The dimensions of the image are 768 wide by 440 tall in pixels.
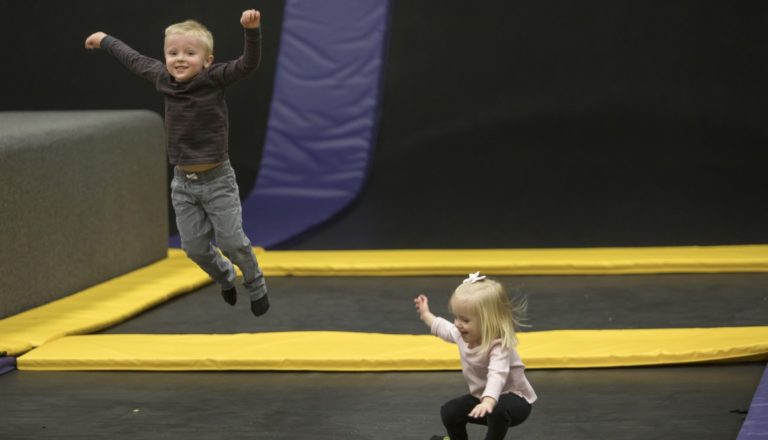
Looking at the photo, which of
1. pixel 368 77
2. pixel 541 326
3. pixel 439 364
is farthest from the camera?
pixel 368 77

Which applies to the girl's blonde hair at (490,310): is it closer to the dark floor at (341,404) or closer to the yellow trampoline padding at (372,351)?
the dark floor at (341,404)

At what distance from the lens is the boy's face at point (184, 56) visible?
397 cm

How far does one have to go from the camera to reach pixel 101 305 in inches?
217

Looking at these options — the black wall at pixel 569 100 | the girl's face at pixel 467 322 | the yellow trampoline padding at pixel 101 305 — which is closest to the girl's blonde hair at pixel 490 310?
the girl's face at pixel 467 322

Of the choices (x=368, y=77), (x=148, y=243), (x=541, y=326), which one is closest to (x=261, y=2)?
(x=368, y=77)

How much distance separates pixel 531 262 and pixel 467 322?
296cm

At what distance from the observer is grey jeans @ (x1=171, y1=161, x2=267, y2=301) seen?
13.7 ft

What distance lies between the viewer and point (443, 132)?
29.8 ft

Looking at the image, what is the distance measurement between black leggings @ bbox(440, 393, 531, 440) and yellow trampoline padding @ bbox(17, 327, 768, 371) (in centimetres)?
108

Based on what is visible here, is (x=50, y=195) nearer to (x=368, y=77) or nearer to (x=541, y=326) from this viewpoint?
(x=541, y=326)

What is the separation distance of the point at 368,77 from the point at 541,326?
4.18 meters

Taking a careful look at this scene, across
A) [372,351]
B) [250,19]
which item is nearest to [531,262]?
[372,351]

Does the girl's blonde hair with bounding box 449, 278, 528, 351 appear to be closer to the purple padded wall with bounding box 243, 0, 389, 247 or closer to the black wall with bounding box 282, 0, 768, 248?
the purple padded wall with bounding box 243, 0, 389, 247

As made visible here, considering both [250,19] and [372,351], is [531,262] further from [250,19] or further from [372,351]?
[250,19]
